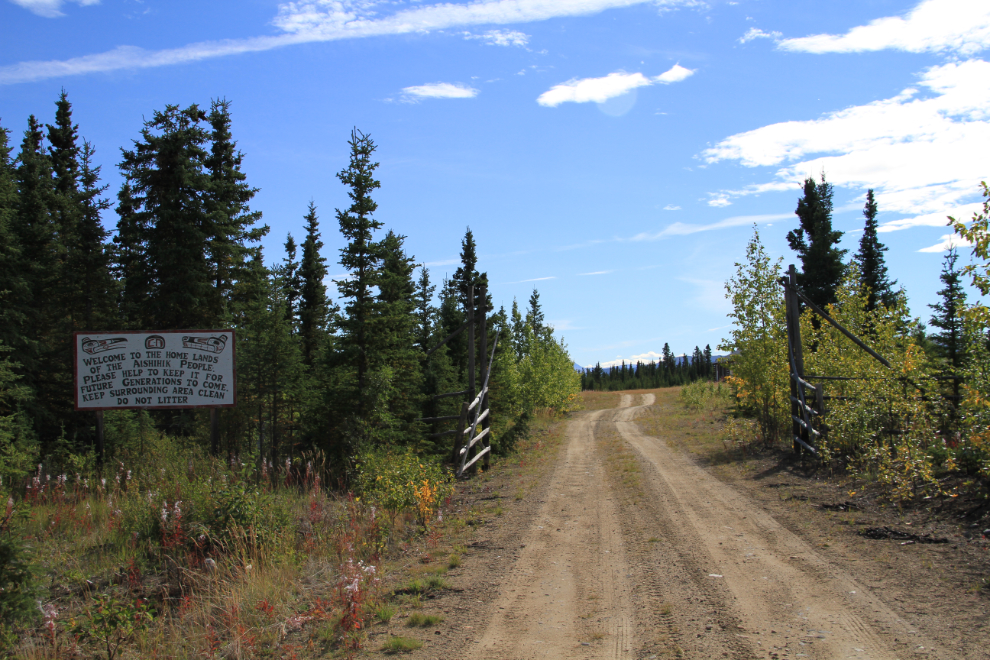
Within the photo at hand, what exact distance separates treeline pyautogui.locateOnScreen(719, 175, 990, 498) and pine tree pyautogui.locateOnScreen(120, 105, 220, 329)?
18735 mm

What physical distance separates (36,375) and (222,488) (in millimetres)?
15596

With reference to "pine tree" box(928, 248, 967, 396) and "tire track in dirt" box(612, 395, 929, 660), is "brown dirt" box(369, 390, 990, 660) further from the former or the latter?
"pine tree" box(928, 248, 967, 396)

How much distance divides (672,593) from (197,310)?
69.7ft

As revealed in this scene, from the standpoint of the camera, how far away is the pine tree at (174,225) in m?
21.7

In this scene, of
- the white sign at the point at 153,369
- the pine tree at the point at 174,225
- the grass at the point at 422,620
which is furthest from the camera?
the pine tree at the point at 174,225

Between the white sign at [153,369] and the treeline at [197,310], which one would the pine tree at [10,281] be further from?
the white sign at [153,369]

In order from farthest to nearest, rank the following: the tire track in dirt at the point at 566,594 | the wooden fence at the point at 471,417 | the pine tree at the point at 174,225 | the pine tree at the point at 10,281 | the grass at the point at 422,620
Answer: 1. the pine tree at the point at 174,225
2. the pine tree at the point at 10,281
3. the wooden fence at the point at 471,417
4. the grass at the point at 422,620
5. the tire track in dirt at the point at 566,594

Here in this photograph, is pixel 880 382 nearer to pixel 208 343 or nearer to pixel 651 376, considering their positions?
pixel 208 343

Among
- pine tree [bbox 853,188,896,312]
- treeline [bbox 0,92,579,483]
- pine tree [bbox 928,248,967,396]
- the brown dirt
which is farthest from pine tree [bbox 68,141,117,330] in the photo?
pine tree [bbox 853,188,896,312]

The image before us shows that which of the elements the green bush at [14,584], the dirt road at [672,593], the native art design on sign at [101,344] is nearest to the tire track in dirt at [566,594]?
the dirt road at [672,593]

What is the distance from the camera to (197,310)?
73.7ft

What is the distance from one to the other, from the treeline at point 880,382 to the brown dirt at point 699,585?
1.24 metres

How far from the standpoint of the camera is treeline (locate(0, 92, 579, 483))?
15289mm

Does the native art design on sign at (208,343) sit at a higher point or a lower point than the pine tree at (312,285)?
lower
